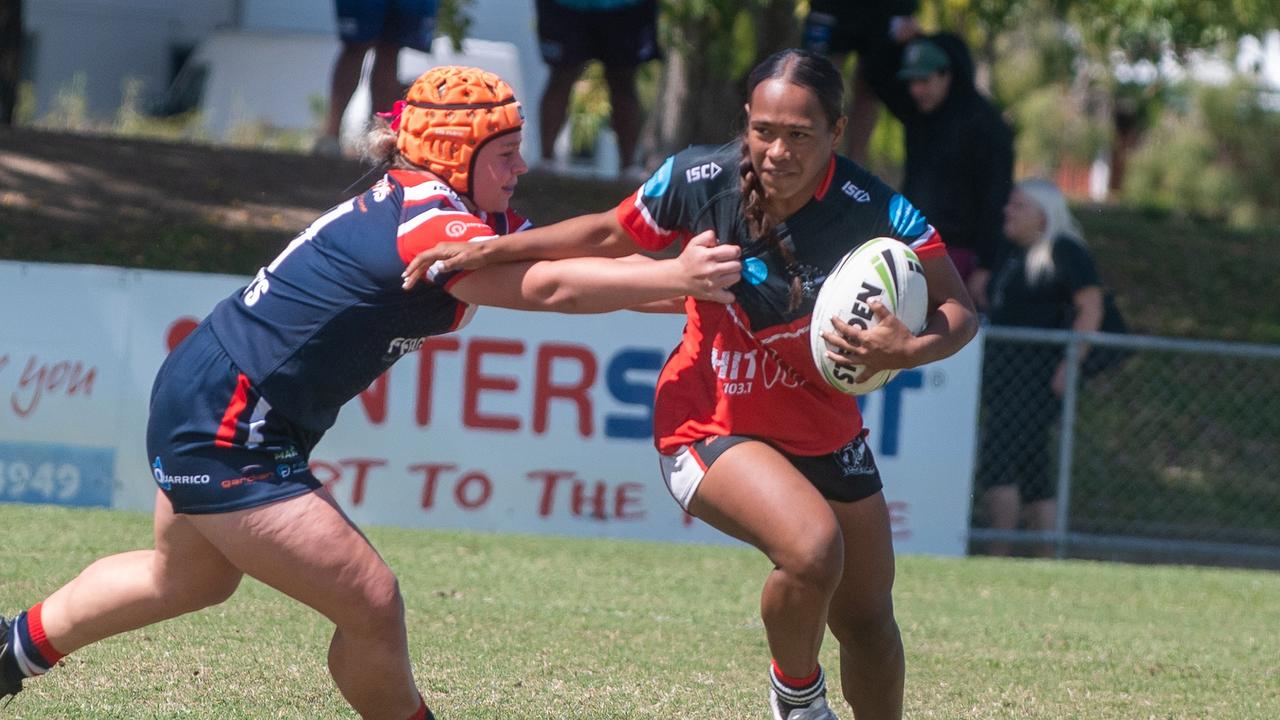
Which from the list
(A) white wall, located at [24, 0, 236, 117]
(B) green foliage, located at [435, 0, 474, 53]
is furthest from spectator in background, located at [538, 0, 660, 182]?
(A) white wall, located at [24, 0, 236, 117]

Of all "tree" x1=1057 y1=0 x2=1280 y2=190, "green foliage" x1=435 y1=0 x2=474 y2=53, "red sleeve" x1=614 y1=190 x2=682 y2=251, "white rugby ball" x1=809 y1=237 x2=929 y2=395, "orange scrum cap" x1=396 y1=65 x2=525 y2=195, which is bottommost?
"white rugby ball" x1=809 y1=237 x2=929 y2=395

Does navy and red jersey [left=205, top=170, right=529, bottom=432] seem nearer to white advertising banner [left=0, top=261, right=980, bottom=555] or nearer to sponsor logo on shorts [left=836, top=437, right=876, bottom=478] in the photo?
sponsor logo on shorts [left=836, top=437, right=876, bottom=478]

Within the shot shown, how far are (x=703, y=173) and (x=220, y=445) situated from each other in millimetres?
1426

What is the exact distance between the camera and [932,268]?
4449 millimetres

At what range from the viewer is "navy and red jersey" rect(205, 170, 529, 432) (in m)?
3.96

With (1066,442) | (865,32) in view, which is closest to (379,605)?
(1066,442)

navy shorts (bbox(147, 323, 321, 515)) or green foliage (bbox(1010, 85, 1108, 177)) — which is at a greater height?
green foliage (bbox(1010, 85, 1108, 177))

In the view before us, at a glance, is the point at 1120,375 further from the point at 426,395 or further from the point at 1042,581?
the point at 426,395

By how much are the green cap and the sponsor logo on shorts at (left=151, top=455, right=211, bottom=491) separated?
6.80 meters

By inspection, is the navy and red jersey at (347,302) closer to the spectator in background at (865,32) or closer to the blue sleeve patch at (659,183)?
the blue sleeve patch at (659,183)

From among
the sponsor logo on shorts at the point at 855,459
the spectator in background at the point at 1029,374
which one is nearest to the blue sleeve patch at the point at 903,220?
the sponsor logo on shorts at the point at 855,459

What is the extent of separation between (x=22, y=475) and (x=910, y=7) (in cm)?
640

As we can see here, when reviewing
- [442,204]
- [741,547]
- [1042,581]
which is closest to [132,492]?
[741,547]

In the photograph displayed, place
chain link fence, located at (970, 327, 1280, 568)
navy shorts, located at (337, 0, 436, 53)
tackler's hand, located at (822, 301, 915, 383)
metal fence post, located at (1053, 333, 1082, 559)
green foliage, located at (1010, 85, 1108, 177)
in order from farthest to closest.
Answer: green foliage, located at (1010, 85, 1108, 177) < navy shorts, located at (337, 0, 436, 53) < chain link fence, located at (970, 327, 1280, 568) < metal fence post, located at (1053, 333, 1082, 559) < tackler's hand, located at (822, 301, 915, 383)
